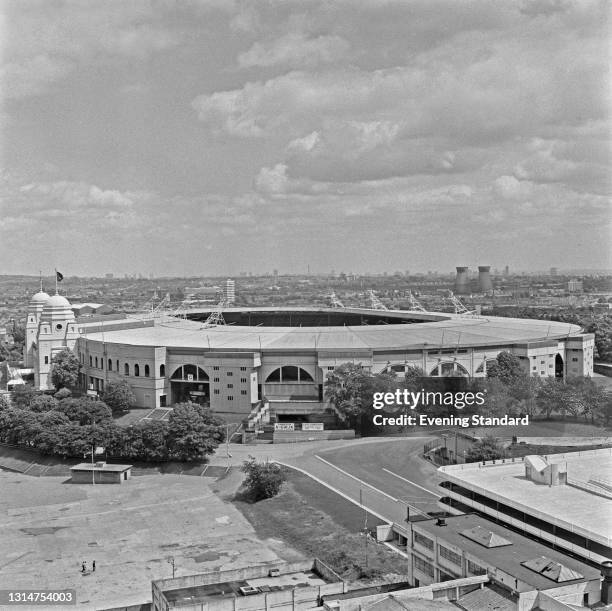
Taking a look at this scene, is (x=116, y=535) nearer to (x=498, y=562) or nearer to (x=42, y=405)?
(x=498, y=562)

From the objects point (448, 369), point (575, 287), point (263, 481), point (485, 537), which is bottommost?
point (263, 481)

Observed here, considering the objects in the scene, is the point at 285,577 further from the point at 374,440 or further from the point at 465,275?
the point at 465,275

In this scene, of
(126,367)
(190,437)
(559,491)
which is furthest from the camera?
(126,367)

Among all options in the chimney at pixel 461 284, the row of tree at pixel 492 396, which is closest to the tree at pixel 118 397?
the row of tree at pixel 492 396

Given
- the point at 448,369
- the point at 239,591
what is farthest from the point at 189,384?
the point at 239,591

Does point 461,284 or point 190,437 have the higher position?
point 461,284

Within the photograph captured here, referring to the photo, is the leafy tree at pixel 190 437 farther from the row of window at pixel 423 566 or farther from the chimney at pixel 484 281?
the chimney at pixel 484 281

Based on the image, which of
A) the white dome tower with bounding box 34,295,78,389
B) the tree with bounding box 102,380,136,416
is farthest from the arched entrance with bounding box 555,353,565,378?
the white dome tower with bounding box 34,295,78,389
